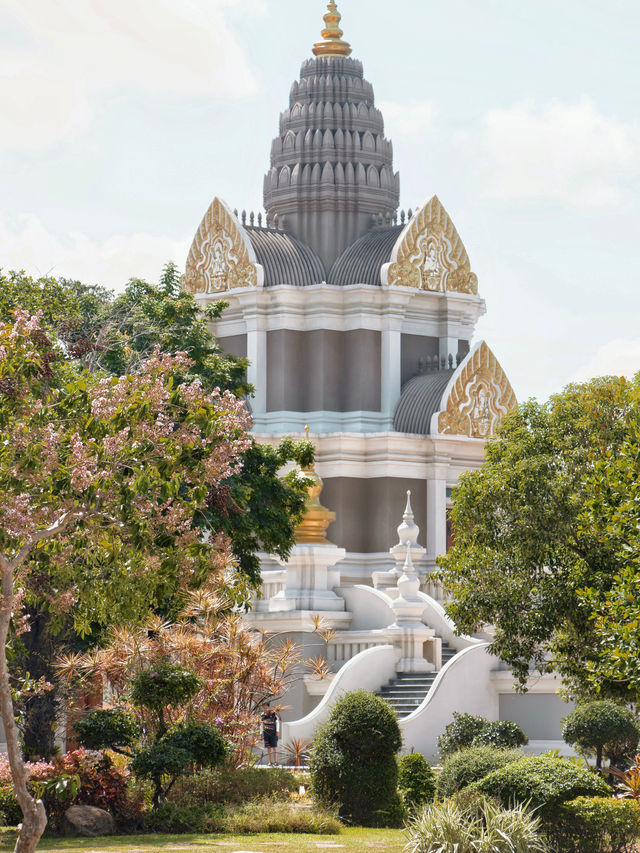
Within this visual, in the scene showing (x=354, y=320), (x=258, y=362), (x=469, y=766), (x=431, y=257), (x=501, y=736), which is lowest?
(x=469, y=766)

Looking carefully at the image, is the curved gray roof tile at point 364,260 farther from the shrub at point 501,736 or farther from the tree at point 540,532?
the shrub at point 501,736

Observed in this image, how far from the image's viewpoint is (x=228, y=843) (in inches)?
766

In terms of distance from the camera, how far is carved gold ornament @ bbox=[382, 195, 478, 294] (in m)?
45.8

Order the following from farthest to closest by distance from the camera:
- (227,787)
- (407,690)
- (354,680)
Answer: (407,690)
(354,680)
(227,787)

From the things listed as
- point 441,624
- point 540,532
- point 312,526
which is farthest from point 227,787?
point 312,526

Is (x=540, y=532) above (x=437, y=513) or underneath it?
underneath

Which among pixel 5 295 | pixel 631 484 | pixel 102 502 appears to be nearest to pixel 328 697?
pixel 5 295

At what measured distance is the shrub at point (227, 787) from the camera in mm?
22062

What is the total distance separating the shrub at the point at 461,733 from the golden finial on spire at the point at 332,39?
26881mm

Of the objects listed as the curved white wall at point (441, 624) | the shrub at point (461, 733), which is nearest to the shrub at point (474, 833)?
the shrub at point (461, 733)

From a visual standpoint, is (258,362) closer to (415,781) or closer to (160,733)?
(415,781)

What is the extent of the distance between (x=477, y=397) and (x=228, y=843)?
26.9 m

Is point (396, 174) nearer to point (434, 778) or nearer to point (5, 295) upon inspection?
point (5, 295)

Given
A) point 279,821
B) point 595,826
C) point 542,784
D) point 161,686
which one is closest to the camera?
point 595,826
